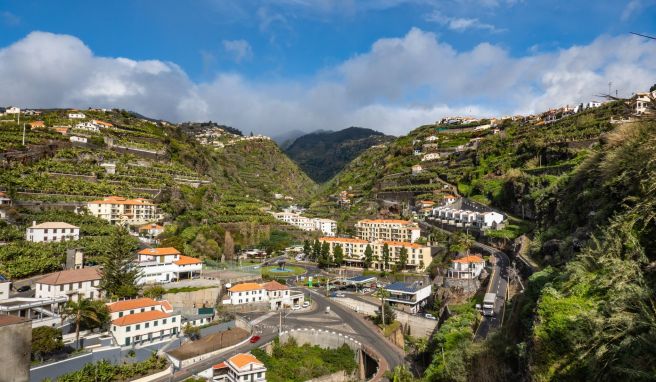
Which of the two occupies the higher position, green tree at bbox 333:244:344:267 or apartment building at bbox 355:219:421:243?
apartment building at bbox 355:219:421:243

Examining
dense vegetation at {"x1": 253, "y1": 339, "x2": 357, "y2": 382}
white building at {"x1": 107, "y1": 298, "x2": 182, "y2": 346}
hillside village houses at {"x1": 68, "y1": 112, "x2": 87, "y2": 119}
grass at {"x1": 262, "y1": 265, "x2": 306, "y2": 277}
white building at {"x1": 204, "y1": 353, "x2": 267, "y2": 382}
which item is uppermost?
hillside village houses at {"x1": 68, "y1": 112, "x2": 87, "y2": 119}

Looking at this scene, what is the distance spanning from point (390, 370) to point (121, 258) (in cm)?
2089

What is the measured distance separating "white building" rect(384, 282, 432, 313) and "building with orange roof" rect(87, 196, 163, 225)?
3148 centimetres

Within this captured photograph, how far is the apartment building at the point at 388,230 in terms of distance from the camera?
198 feet

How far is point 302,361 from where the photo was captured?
2708 cm

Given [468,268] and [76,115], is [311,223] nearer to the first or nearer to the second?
[468,268]

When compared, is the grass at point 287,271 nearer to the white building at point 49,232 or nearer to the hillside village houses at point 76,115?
the white building at point 49,232

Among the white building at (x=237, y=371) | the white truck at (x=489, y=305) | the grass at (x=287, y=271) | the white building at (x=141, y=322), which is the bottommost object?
the white building at (x=237, y=371)

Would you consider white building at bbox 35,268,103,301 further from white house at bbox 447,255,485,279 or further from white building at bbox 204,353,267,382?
white house at bbox 447,255,485,279

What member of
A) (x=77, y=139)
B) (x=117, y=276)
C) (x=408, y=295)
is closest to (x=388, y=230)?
(x=408, y=295)

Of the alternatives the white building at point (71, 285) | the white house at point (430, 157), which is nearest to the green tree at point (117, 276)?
the white building at point (71, 285)

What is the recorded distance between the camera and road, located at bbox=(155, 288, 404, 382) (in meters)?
25.8

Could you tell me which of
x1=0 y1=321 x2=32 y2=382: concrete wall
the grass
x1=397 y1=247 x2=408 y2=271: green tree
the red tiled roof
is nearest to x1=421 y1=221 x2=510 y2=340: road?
x1=397 y1=247 x2=408 y2=271: green tree

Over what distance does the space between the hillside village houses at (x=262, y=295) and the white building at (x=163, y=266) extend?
4.98 m
